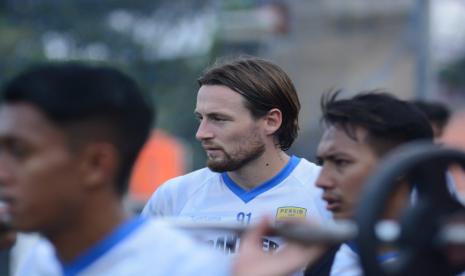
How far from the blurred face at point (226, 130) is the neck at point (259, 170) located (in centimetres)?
3

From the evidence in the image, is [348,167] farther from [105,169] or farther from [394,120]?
[105,169]

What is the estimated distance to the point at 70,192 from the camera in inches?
114

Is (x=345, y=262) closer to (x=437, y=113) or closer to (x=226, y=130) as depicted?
(x=226, y=130)

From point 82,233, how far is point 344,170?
942 mm

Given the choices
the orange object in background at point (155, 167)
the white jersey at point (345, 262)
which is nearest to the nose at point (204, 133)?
the white jersey at point (345, 262)

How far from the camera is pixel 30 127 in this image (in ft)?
9.43

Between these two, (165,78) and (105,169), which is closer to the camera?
(105,169)

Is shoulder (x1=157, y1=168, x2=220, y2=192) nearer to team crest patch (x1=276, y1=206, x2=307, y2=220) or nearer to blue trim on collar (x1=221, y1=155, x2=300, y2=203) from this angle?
blue trim on collar (x1=221, y1=155, x2=300, y2=203)

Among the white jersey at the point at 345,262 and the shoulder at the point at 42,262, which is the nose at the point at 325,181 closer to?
the white jersey at the point at 345,262

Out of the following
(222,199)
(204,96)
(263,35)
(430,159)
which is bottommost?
(263,35)

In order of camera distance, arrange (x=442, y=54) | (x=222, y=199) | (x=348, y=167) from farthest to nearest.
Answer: (x=442, y=54), (x=222, y=199), (x=348, y=167)

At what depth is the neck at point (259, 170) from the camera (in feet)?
16.6

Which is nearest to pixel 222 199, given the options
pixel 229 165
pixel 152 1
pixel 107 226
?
pixel 229 165

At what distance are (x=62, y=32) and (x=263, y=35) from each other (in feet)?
26.1
